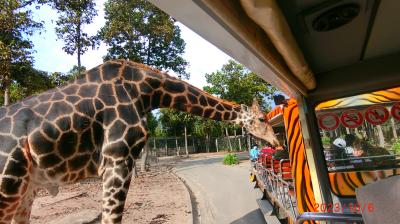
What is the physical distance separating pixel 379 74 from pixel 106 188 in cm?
340

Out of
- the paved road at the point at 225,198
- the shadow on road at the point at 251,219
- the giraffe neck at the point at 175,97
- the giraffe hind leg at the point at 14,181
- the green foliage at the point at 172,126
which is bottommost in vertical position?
the shadow on road at the point at 251,219

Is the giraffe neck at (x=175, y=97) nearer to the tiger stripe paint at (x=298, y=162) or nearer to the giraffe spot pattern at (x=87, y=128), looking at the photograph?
the giraffe spot pattern at (x=87, y=128)

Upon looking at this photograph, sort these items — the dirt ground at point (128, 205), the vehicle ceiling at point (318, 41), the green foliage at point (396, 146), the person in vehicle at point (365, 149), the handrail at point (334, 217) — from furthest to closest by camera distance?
the dirt ground at point (128, 205) < the person in vehicle at point (365, 149) < the green foliage at point (396, 146) < the handrail at point (334, 217) < the vehicle ceiling at point (318, 41)

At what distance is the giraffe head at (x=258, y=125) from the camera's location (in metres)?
5.27

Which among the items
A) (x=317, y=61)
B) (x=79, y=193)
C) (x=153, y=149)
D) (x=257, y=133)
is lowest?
(x=79, y=193)

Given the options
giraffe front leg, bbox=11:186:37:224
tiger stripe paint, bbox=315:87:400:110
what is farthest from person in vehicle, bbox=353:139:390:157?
giraffe front leg, bbox=11:186:37:224

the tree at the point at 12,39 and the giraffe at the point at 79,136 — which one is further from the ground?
the tree at the point at 12,39

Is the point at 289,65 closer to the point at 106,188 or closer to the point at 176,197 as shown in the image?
the point at 106,188

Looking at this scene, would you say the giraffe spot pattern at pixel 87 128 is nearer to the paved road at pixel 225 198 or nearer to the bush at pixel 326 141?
the bush at pixel 326 141

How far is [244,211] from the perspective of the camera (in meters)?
8.91

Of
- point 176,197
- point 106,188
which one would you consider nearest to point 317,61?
point 106,188

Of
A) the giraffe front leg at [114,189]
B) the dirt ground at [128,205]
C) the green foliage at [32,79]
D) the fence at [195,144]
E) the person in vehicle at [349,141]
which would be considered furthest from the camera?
the fence at [195,144]

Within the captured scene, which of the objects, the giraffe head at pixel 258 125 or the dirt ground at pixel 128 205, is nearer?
the giraffe head at pixel 258 125

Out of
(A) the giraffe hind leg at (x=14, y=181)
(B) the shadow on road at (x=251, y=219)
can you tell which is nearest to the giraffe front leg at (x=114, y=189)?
(A) the giraffe hind leg at (x=14, y=181)
